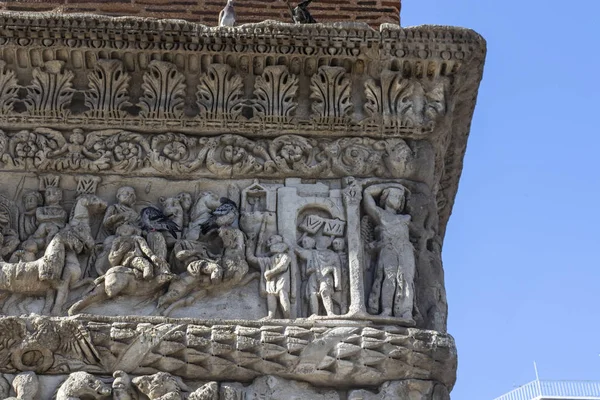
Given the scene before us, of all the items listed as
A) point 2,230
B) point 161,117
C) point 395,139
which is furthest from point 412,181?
point 2,230

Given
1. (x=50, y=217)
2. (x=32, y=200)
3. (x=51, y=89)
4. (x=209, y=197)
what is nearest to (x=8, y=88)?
(x=51, y=89)

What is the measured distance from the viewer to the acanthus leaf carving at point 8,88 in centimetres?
681

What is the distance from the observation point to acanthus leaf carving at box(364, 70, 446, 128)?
6867 millimetres

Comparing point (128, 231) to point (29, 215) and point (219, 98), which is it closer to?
point (29, 215)

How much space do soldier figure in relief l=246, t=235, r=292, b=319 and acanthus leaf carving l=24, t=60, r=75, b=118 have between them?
53.9 inches

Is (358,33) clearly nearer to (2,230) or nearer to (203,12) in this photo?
(203,12)

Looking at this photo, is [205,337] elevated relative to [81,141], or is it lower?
lower

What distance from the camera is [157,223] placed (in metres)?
6.50

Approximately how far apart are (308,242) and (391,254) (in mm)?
446

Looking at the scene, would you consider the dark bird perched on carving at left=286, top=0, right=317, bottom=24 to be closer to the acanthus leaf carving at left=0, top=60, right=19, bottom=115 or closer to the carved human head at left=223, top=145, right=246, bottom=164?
the carved human head at left=223, top=145, right=246, bottom=164

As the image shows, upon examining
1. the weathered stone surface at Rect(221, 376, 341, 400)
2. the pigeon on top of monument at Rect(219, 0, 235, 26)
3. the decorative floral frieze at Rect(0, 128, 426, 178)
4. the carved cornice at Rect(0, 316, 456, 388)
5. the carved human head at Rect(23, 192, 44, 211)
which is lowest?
the weathered stone surface at Rect(221, 376, 341, 400)

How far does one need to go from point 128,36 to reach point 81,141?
644 mm

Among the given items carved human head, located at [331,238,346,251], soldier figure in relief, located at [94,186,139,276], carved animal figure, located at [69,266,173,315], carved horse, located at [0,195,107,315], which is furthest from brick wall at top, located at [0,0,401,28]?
carved animal figure, located at [69,266,173,315]

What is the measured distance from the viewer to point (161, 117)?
22.5ft
